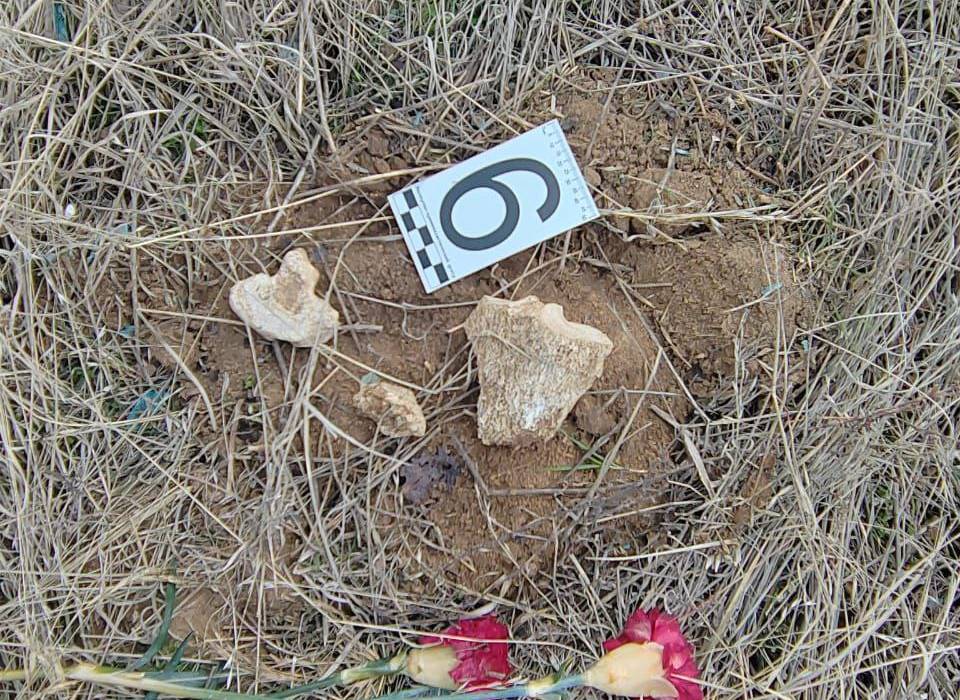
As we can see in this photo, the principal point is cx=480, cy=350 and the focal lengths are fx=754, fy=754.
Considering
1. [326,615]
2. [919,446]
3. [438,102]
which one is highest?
[438,102]

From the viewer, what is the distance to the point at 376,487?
1380mm

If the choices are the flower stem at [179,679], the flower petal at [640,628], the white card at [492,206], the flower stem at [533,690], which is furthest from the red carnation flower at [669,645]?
the white card at [492,206]

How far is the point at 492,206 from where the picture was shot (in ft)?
4.50

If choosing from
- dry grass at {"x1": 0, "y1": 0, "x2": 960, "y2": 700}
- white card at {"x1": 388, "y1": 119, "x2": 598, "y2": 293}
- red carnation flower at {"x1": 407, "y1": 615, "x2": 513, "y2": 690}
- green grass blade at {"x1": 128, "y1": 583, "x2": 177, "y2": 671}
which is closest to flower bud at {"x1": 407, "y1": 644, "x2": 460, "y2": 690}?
red carnation flower at {"x1": 407, "y1": 615, "x2": 513, "y2": 690}

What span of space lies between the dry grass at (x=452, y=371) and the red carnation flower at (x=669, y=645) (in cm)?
16

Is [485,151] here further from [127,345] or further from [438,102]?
[127,345]

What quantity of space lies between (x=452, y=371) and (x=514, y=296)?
180mm

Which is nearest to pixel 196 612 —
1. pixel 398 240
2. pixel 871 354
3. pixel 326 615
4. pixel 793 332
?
pixel 326 615

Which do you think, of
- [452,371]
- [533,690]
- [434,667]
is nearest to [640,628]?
[533,690]

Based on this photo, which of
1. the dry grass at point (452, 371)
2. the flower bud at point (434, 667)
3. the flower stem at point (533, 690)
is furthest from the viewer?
the dry grass at point (452, 371)

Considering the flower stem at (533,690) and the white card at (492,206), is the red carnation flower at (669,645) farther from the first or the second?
the white card at (492,206)

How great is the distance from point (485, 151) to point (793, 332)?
2.19 feet

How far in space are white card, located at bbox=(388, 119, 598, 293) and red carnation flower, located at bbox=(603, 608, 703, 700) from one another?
671 mm

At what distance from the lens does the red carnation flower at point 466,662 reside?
1200 millimetres
